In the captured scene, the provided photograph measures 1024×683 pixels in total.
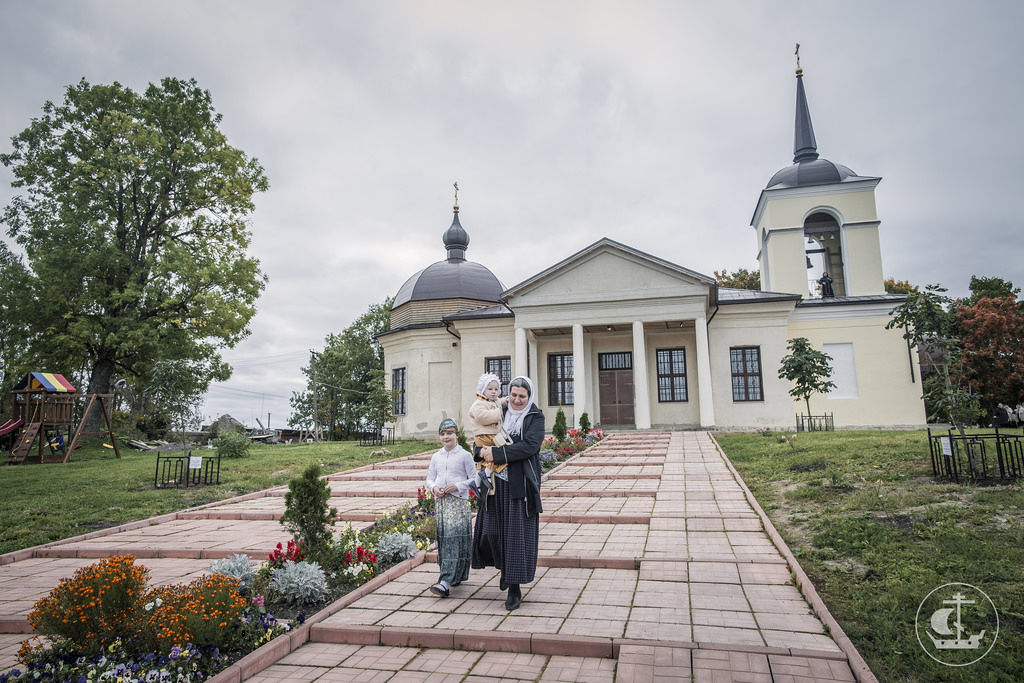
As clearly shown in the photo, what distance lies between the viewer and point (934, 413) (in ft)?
31.7

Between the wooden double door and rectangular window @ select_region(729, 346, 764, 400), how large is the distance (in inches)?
166

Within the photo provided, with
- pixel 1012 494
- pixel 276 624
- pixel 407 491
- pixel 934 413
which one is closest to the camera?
pixel 276 624

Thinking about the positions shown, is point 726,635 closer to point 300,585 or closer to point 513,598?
point 513,598

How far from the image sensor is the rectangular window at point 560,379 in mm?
25141

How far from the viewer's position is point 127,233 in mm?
23156

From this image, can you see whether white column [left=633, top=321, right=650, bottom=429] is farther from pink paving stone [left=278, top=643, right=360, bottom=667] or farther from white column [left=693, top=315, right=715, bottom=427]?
pink paving stone [left=278, top=643, right=360, bottom=667]

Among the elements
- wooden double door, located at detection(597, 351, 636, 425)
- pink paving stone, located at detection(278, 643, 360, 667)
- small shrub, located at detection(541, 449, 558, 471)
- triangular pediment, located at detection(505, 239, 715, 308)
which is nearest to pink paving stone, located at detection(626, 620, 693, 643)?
pink paving stone, located at detection(278, 643, 360, 667)

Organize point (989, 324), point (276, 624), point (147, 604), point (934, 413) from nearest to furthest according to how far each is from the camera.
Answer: point (147, 604) → point (276, 624) → point (934, 413) → point (989, 324)

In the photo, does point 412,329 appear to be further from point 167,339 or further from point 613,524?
point 613,524

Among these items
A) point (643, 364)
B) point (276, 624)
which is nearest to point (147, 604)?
point (276, 624)

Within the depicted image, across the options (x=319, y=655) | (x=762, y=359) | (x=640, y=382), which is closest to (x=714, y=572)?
(x=319, y=655)

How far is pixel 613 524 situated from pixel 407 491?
181 inches

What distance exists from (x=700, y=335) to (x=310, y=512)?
1863 cm

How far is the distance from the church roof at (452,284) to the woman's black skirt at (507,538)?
24.6 metres
